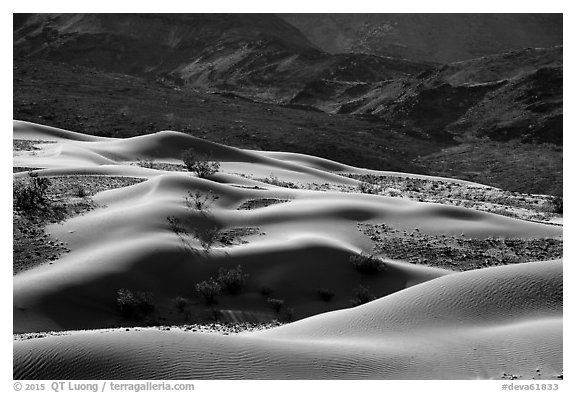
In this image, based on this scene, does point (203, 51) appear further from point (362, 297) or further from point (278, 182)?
point (362, 297)

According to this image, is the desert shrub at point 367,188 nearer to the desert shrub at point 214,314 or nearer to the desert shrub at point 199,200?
the desert shrub at point 199,200

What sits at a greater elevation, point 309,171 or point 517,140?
point 309,171

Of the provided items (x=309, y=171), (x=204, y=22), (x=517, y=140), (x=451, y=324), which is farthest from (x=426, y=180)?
(x=204, y=22)

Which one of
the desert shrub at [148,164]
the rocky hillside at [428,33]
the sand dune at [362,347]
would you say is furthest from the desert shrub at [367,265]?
the rocky hillside at [428,33]

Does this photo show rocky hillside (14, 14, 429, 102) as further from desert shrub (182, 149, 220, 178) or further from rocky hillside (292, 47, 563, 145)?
desert shrub (182, 149, 220, 178)

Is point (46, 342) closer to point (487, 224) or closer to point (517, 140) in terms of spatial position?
point (487, 224)
